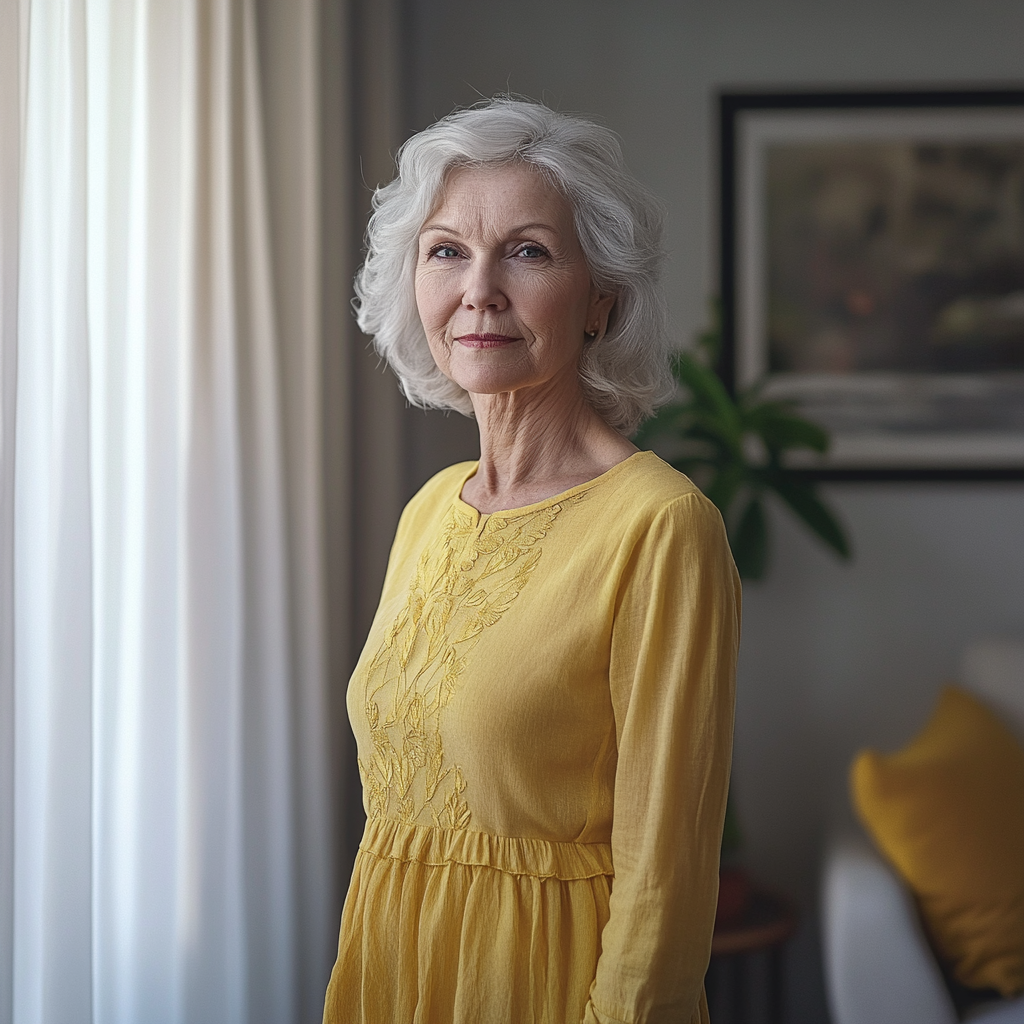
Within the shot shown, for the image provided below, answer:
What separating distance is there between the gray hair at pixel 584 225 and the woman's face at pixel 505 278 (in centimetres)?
2

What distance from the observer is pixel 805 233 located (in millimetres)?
2605

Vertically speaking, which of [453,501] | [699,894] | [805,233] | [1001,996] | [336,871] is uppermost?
[805,233]

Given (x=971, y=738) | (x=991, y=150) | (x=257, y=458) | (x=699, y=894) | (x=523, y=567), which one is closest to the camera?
(x=699, y=894)

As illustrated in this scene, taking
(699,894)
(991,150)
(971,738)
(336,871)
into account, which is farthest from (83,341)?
(991,150)

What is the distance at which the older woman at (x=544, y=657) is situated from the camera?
0.88 meters

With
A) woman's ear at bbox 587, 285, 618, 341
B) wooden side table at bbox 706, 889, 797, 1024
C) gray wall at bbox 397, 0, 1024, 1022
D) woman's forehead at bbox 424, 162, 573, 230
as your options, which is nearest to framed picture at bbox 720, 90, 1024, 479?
gray wall at bbox 397, 0, 1024, 1022

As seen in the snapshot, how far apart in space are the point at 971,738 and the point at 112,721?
1769mm

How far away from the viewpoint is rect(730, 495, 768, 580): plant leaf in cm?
237

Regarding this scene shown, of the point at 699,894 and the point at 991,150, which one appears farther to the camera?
the point at 991,150

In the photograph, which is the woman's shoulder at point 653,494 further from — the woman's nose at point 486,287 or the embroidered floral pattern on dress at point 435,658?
the woman's nose at point 486,287

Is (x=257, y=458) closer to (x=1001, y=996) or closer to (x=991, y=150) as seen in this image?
(x=1001, y=996)

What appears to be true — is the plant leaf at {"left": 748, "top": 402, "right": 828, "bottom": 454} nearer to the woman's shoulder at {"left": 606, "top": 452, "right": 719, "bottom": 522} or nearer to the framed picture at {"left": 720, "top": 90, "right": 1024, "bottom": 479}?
the framed picture at {"left": 720, "top": 90, "right": 1024, "bottom": 479}

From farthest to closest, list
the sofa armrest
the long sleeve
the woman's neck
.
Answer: the sofa armrest, the woman's neck, the long sleeve

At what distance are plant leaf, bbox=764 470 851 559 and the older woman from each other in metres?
1.31
